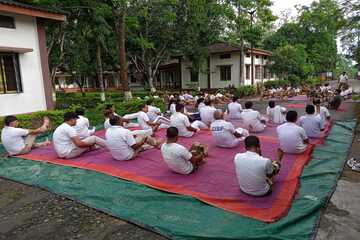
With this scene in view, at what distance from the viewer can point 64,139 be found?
630 cm

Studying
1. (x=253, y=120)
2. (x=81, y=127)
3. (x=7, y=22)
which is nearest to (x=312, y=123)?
(x=253, y=120)

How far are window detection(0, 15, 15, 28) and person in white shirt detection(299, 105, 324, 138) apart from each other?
9998 millimetres

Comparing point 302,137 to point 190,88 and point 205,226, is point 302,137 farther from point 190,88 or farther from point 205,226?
point 190,88

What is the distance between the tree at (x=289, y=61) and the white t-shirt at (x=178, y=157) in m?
24.3

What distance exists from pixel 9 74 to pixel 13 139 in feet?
14.9

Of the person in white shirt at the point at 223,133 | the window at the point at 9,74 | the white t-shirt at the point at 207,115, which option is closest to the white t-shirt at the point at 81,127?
the person in white shirt at the point at 223,133

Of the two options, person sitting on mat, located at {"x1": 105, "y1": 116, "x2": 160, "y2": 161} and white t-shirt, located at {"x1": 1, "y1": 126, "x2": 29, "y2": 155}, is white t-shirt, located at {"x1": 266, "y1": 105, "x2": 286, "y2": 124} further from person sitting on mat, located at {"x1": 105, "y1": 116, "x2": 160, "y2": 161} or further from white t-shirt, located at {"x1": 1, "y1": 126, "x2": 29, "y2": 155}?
white t-shirt, located at {"x1": 1, "y1": 126, "x2": 29, "y2": 155}

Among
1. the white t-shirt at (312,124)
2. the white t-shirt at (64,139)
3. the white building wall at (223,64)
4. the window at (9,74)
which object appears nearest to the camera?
the white t-shirt at (64,139)

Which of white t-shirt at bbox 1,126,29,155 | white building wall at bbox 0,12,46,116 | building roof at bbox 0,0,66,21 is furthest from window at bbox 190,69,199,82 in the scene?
white t-shirt at bbox 1,126,29,155

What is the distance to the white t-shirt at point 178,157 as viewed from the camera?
484cm

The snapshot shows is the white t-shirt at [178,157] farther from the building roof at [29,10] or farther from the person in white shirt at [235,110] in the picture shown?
the building roof at [29,10]

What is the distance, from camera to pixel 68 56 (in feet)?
67.3

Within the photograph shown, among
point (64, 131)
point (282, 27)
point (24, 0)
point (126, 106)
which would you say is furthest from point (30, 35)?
point (282, 27)

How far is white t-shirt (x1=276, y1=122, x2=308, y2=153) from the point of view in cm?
589
